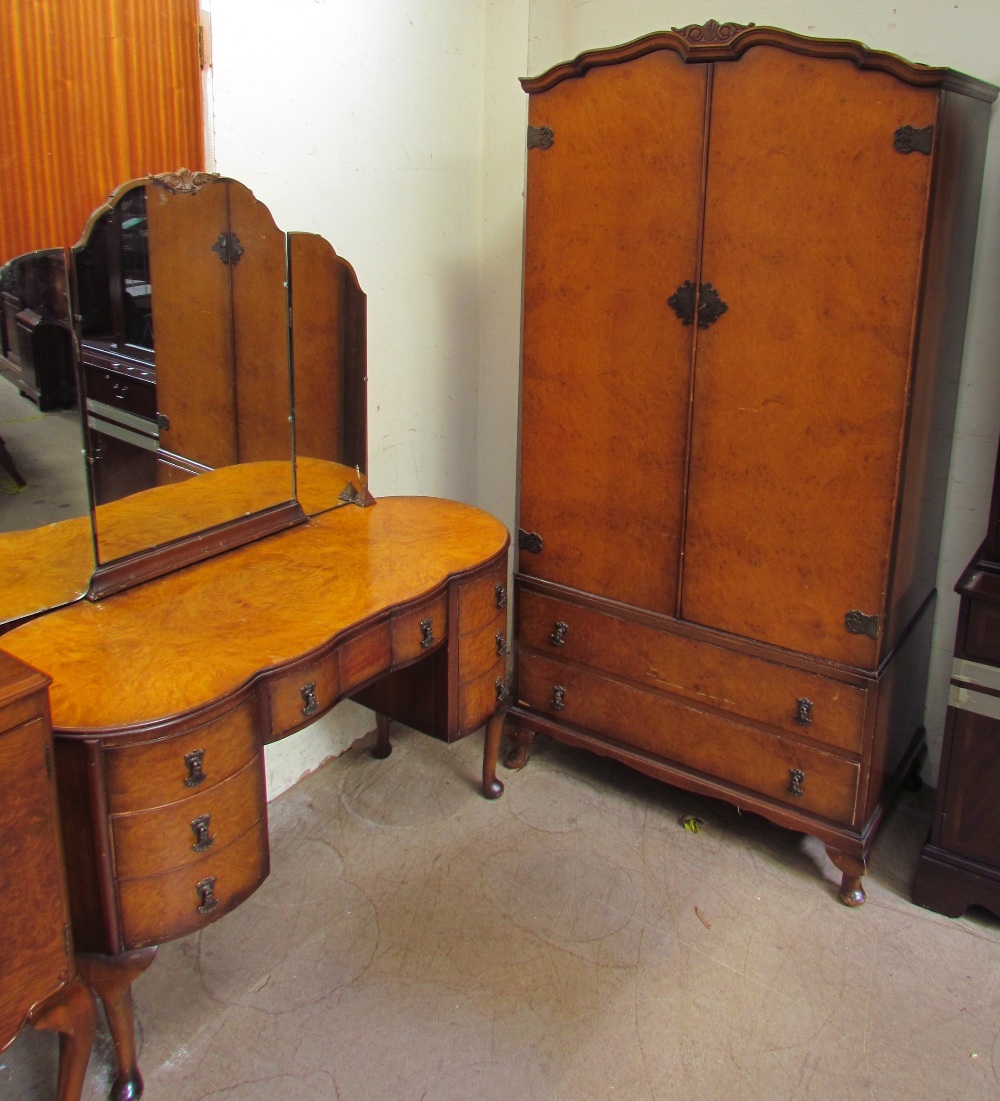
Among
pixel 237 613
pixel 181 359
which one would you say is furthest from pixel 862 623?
pixel 181 359

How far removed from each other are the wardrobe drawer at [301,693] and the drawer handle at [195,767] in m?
0.17

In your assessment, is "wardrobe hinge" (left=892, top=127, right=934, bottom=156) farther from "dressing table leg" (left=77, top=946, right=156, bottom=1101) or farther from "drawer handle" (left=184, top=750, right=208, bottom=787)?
"dressing table leg" (left=77, top=946, right=156, bottom=1101)

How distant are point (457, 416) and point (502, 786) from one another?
3.62ft

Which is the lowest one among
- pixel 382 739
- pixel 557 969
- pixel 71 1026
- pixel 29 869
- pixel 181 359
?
pixel 557 969

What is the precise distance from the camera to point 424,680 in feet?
8.09

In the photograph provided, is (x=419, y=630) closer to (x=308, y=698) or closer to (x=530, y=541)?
(x=308, y=698)

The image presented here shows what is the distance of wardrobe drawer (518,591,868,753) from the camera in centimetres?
238

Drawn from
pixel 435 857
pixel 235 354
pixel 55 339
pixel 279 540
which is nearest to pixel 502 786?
pixel 435 857

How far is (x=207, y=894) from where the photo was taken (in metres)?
1.74

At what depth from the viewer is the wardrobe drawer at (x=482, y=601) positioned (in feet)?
7.54

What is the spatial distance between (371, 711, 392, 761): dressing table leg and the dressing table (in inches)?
12.2

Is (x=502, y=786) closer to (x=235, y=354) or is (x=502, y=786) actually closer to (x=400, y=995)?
(x=400, y=995)

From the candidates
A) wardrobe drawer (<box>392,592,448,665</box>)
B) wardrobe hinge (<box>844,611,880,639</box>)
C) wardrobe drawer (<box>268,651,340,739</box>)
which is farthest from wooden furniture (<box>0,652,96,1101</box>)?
wardrobe hinge (<box>844,611,880,639</box>)

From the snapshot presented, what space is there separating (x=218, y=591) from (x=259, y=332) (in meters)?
0.61
